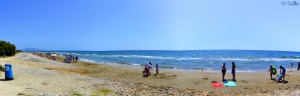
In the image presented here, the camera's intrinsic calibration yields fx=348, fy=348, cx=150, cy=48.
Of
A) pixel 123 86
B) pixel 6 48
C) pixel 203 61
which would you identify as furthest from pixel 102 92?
pixel 203 61

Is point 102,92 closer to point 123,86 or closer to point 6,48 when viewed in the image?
point 123,86

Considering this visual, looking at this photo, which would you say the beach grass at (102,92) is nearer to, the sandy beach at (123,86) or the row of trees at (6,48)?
the sandy beach at (123,86)

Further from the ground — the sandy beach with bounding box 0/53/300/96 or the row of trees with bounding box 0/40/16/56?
the row of trees with bounding box 0/40/16/56

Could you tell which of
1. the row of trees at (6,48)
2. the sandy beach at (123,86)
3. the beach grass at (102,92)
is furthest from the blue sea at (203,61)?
the beach grass at (102,92)

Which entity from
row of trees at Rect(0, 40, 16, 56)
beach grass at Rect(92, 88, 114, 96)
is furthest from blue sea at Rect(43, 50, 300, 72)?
beach grass at Rect(92, 88, 114, 96)

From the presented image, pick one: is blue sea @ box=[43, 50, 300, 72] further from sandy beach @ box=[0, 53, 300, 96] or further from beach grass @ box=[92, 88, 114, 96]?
beach grass @ box=[92, 88, 114, 96]

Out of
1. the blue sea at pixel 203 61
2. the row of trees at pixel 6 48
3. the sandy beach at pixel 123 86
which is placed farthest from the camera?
the row of trees at pixel 6 48

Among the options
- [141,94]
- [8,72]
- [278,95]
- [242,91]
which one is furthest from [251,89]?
[8,72]

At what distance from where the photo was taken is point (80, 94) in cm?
1413

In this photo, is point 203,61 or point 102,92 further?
point 203,61

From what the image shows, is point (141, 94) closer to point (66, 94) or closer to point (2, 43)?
point (66, 94)

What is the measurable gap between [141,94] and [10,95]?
591cm

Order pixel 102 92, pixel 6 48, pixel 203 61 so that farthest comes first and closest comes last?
pixel 203 61 → pixel 6 48 → pixel 102 92

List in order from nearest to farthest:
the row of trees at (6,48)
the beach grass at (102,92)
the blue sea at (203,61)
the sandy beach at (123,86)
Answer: the beach grass at (102,92) < the sandy beach at (123,86) < the blue sea at (203,61) < the row of trees at (6,48)
